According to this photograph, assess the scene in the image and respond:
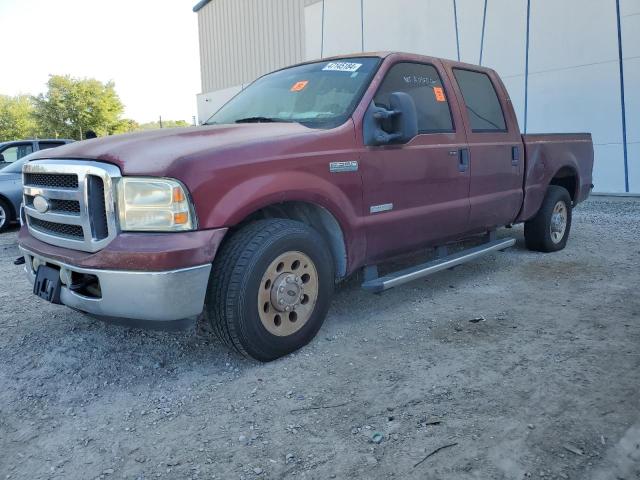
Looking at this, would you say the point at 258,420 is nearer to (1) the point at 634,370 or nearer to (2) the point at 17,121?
(1) the point at 634,370

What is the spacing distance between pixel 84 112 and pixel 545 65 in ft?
135

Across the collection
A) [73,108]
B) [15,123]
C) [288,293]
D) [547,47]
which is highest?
[15,123]

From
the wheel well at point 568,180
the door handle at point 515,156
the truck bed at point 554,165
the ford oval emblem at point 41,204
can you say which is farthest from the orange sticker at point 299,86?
the wheel well at point 568,180

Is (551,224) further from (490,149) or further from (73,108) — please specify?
(73,108)

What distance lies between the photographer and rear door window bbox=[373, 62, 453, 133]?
3.79 meters

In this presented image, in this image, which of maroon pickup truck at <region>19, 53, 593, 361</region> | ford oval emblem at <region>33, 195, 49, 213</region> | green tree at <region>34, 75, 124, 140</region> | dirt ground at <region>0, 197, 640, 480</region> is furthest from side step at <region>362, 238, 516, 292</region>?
green tree at <region>34, 75, 124, 140</region>

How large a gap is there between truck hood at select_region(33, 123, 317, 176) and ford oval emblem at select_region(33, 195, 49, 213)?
25cm

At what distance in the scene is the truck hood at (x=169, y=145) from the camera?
104 inches

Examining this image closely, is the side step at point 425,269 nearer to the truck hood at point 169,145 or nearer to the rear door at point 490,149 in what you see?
the rear door at point 490,149

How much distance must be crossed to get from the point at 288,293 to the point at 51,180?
1.54 meters

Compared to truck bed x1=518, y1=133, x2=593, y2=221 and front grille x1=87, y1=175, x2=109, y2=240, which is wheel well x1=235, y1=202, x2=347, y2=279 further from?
truck bed x1=518, y1=133, x2=593, y2=221

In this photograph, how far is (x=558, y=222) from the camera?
5.79 metres

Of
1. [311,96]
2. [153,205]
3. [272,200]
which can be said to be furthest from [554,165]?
[153,205]

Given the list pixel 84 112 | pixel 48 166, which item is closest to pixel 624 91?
pixel 48 166
